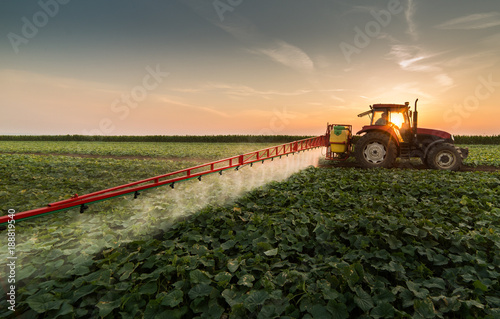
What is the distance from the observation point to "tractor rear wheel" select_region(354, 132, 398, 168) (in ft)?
30.0

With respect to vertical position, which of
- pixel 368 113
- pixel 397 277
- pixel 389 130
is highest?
pixel 368 113

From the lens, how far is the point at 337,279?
2.61 metres

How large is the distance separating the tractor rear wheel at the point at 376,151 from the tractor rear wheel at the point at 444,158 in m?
1.36

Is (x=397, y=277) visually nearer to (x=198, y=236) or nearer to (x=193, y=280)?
(x=193, y=280)

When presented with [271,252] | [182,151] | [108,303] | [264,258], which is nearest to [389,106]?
[271,252]

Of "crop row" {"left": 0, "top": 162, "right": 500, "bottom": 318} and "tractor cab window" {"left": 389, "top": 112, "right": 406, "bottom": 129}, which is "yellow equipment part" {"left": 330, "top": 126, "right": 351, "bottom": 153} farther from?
"crop row" {"left": 0, "top": 162, "right": 500, "bottom": 318}

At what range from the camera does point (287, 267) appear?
3.00 metres

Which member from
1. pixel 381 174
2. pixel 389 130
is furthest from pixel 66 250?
pixel 389 130

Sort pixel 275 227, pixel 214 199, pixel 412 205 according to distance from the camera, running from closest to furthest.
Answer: pixel 275 227, pixel 412 205, pixel 214 199

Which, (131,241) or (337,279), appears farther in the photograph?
(131,241)

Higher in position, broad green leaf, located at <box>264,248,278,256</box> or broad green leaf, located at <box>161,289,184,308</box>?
broad green leaf, located at <box>264,248,278,256</box>

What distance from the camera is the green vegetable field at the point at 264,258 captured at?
91.9 inches

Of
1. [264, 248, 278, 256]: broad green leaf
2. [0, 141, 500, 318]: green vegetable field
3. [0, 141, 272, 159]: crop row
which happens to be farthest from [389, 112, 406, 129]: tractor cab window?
[0, 141, 272, 159]: crop row

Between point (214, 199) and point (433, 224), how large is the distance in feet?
13.0
